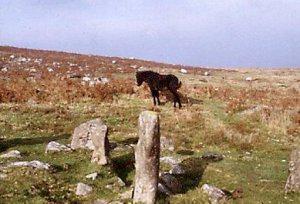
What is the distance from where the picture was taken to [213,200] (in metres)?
19.6

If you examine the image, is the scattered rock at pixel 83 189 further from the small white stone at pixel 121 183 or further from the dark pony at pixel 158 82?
the dark pony at pixel 158 82

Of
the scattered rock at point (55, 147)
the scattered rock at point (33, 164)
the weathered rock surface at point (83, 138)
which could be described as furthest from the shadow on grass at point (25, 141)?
the scattered rock at point (33, 164)

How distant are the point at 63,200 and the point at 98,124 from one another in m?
6.14

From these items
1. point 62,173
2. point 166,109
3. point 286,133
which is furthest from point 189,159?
point 166,109

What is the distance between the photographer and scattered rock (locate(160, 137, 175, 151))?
90.2 ft

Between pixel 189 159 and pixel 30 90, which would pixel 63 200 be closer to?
pixel 189 159

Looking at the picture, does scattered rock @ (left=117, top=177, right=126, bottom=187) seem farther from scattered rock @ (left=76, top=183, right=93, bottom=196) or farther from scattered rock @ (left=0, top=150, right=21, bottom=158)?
scattered rock @ (left=0, top=150, right=21, bottom=158)

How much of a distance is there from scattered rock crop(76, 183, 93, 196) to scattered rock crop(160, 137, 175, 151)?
7.66 meters

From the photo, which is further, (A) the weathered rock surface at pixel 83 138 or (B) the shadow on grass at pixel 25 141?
(B) the shadow on grass at pixel 25 141

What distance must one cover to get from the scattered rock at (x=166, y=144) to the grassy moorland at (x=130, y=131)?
40cm

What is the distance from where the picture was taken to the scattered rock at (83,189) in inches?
797

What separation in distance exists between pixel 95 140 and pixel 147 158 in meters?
5.48

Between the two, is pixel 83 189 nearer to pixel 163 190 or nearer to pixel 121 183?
pixel 121 183

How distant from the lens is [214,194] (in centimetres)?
1988
